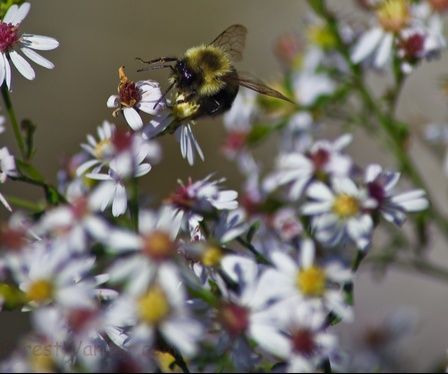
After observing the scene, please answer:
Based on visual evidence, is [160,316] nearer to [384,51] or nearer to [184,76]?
[184,76]

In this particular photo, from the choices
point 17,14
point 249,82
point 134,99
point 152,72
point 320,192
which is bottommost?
point 152,72

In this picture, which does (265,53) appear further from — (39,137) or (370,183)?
(370,183)

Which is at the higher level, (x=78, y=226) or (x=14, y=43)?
(x=14, y=43)

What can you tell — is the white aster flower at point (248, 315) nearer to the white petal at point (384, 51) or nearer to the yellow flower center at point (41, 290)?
the yellow flower center at point (41, 290)

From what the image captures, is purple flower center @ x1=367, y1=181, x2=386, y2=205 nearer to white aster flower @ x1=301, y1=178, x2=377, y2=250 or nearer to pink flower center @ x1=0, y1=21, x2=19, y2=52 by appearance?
white aster flower @ x1=301, y1=178, x2=377, y2=250

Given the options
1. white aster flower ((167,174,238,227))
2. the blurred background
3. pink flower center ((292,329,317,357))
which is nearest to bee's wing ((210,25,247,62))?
white aster flower ((167,174,238,227))

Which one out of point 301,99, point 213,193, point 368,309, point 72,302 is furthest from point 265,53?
point 72,302

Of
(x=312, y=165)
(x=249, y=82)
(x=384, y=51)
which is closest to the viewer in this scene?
(x=312, y=165)

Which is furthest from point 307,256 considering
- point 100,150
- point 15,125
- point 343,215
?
point 15,125
